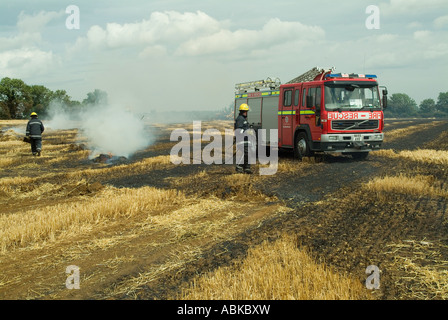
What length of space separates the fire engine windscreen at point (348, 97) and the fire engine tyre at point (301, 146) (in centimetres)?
169

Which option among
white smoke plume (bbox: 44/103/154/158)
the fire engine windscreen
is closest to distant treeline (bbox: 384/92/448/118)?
white smoke plume (bbox: 44/103/154/158)

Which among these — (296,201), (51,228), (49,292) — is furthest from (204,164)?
(49,292)

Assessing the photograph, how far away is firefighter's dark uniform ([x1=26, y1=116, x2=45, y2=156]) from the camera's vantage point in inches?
736

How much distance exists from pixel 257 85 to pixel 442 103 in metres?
119

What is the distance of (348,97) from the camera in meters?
13.8

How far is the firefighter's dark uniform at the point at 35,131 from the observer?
18706 millimetres

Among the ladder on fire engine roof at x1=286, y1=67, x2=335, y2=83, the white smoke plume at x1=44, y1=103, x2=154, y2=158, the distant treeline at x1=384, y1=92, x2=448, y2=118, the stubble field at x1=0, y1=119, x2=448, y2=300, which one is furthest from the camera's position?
the distant treeline at x1=384, y1=92, x2=448, y2=118

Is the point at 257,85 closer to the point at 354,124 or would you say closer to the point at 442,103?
the point at 354,124

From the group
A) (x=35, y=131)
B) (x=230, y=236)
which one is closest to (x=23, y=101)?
(x=35, y=131)

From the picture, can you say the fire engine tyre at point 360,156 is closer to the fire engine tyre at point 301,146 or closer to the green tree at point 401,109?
the fire engine tyre at point 301,146

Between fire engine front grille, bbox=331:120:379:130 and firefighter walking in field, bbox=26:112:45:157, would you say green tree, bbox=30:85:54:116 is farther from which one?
fire engine front grille, bbox=331:120:379:130

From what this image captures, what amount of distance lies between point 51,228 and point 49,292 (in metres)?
2.60

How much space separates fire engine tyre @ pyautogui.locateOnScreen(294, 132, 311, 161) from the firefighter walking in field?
38.2 feet
